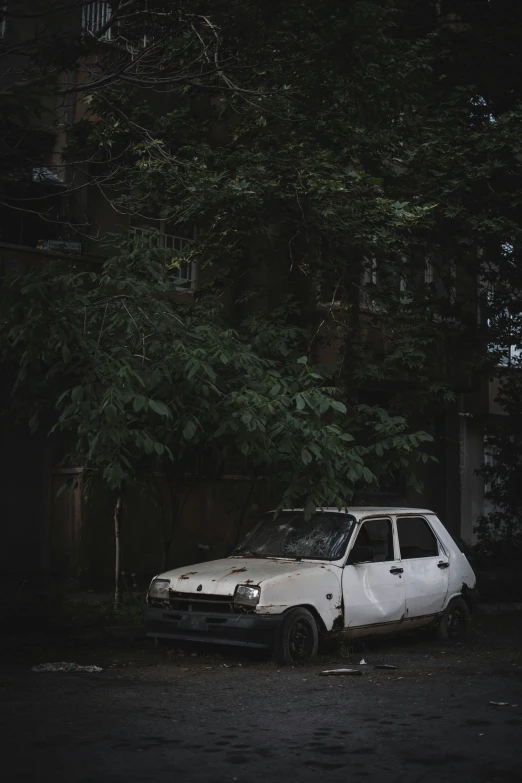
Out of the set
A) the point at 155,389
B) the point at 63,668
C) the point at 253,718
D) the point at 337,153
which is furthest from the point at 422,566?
the point at 337,153

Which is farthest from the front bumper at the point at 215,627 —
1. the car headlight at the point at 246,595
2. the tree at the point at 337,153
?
the tree at the point at 337,153

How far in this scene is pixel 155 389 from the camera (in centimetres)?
1186

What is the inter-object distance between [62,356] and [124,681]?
12.3 feet

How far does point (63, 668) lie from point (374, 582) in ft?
11.0

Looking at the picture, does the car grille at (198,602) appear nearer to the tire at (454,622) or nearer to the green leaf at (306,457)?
the green leaf at (306,457)

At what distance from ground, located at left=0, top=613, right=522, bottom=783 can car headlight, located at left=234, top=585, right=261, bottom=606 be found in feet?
2.01

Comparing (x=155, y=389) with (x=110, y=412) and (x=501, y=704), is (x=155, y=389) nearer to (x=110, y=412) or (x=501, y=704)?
(x=110, y=412)

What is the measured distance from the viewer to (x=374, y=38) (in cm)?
1177

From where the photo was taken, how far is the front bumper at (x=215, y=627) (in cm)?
1013

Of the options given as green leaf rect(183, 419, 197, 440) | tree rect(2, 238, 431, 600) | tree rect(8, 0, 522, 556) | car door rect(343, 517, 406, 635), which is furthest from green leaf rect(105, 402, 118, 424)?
tree rect(8, 0, 522, 556)

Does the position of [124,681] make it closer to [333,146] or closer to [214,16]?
[214,16]

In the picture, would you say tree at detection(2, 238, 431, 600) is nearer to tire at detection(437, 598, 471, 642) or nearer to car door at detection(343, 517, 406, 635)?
car door at detection(343, 517, 406, 635)

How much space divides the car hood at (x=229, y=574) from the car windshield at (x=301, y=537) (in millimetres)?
284

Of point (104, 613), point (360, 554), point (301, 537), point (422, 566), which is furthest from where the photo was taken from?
point (104, 613)
